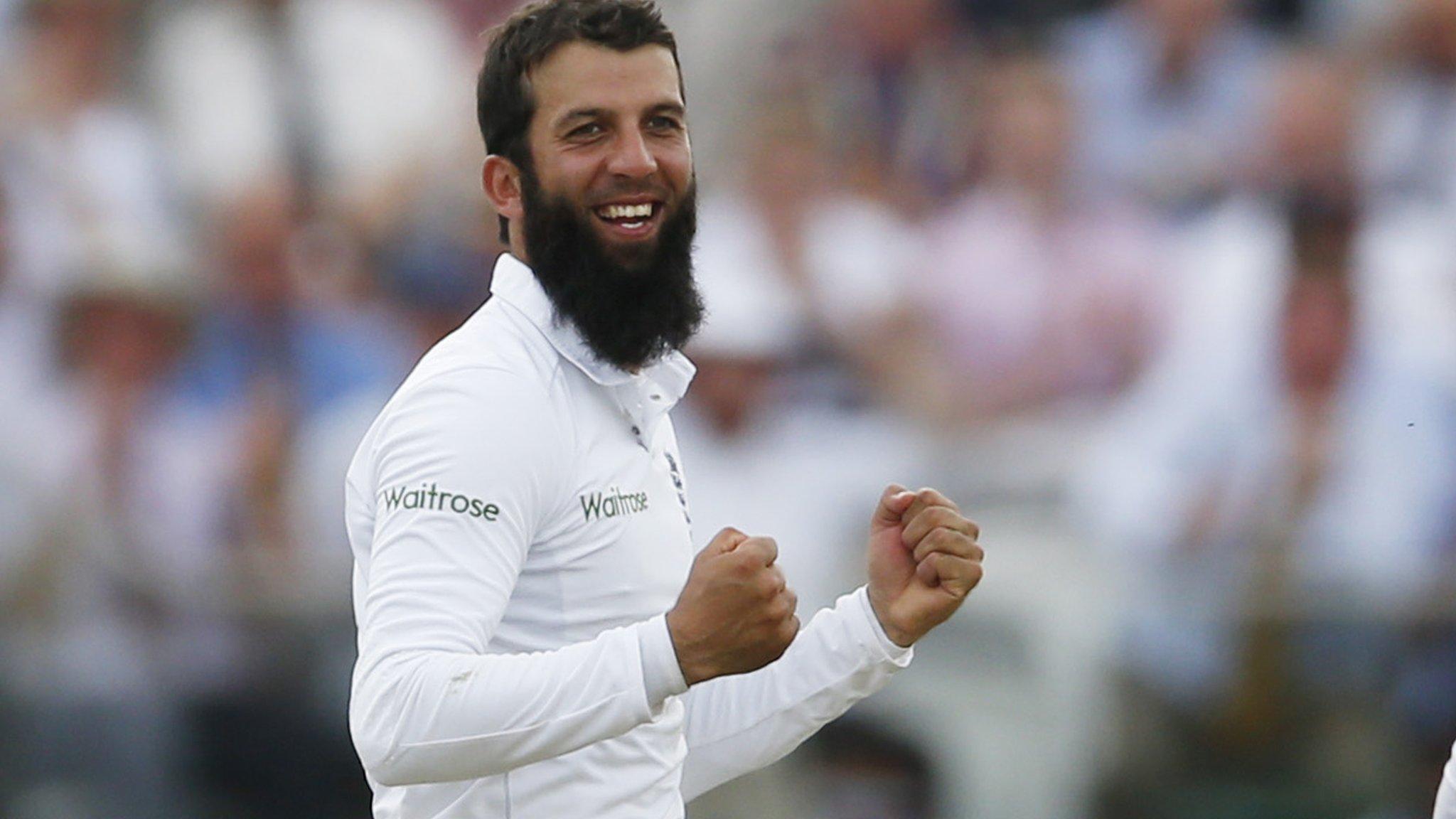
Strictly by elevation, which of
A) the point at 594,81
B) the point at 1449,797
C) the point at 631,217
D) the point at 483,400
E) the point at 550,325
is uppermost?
the point at 594,81

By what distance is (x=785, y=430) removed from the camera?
586 centimetres

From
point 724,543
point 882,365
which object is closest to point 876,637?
point 724,543

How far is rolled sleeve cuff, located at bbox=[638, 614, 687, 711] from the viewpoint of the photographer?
7.75 feet

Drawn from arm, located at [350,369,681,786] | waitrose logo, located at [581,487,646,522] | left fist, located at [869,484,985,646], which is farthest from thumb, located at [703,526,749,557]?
left fist, located at [869,484,985,646]

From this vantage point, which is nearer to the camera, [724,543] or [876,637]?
[724,543]

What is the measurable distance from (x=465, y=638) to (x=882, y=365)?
3.69 metres

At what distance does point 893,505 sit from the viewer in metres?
2.91

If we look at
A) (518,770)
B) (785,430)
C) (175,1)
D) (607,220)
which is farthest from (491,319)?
(175,1)

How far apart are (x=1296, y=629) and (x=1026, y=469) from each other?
0.83m

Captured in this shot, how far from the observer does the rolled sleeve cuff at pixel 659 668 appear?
93.0 inches

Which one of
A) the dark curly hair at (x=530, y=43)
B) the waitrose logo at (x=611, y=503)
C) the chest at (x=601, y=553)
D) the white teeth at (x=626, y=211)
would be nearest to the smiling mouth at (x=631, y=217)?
the white teeth at (x=626, y=211)

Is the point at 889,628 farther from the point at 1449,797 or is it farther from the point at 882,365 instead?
the point at 882,365

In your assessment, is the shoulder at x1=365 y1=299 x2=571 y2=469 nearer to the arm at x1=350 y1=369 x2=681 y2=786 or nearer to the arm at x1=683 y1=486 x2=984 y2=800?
the arm at x1=350 y1=369 x2=681 y2=786

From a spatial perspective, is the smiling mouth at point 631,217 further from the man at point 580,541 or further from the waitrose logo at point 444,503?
the waitrose logo at point 444,503
